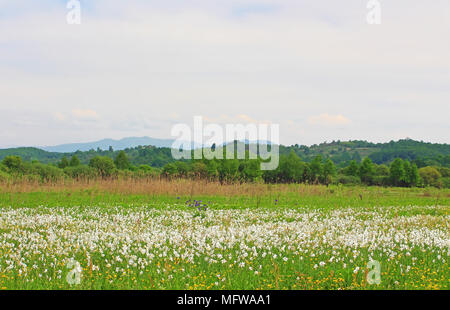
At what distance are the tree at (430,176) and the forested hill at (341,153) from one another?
2580cm

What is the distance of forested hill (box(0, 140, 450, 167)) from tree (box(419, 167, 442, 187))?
25.8 m

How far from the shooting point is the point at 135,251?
30.5 ft

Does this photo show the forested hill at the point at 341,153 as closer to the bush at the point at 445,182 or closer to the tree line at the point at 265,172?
the tree line at the point at 265,172

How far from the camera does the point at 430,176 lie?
2985 inches

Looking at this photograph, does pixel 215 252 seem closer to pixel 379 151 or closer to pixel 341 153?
pixel 379 151

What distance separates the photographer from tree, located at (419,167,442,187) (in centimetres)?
7325

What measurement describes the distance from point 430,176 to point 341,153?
107 meters

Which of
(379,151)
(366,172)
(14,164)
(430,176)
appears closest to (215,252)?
(14,164)

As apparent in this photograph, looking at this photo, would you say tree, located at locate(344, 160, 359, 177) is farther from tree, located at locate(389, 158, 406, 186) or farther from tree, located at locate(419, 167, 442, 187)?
tree, located at locate(419, 167, 442, 187)

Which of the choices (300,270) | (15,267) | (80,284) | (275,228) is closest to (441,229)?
(275,228)

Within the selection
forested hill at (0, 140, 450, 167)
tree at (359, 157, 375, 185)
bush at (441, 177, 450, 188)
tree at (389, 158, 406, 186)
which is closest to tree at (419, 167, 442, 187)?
bush at (441, 177, 450, 188)

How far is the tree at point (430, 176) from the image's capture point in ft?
240

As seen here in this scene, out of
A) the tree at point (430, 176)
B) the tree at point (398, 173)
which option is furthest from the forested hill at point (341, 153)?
the tree at point (398, 173)
